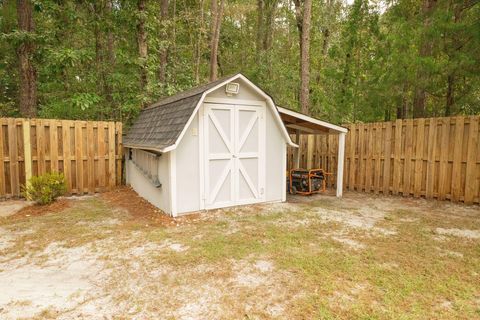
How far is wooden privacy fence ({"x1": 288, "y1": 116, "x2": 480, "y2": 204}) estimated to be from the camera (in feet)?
22.9

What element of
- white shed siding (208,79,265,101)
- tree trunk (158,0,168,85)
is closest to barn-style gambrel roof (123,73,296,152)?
white shed siding (208,79,265,101)

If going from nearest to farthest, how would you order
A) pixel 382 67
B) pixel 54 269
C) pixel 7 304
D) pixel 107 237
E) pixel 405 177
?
pixel 7 304
pixel 54 269
pixel 107 237
pixel 405 177
pixel 382 67

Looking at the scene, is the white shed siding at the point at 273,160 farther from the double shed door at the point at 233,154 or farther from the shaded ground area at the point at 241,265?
the shaded ground area at the point at 241,265

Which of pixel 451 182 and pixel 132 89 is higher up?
pixel 132 89

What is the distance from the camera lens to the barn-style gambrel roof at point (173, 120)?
589 cm

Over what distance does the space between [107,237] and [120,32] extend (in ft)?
30.4

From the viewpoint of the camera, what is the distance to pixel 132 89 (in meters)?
11.5

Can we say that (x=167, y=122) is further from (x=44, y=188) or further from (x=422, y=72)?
(x=422, y=72)

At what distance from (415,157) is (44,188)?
9.62 meters

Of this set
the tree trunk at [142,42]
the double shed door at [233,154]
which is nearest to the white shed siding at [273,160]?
the double shed door at [233,154]

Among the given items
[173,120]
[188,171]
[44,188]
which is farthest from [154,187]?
[44,188]

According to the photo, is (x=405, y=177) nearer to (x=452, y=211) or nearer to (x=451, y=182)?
(x=451, y=182)

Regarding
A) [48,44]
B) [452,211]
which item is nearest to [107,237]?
[452,211]

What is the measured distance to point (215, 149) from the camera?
22.0 feet
